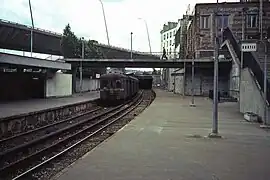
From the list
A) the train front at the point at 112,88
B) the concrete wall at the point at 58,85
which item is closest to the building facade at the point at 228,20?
the concrete wall at the point at 58,85

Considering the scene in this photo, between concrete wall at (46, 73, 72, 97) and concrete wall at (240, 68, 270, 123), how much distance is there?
22.7 m

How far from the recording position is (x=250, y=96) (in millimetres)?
24031

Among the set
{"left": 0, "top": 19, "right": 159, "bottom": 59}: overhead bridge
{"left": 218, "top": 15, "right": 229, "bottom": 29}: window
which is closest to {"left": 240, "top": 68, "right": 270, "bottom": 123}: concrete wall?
{"left": 218, "top": 15, "right": 229, "bottom": 29}: window

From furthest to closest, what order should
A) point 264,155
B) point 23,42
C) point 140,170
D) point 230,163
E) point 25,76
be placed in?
point 23,42, point 25,76, point 264,155, point 230,163, point 140,170

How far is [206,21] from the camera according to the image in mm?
67250

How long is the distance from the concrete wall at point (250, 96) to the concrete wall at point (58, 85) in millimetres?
22699

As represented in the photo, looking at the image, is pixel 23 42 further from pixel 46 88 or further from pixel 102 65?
pixel 46 88

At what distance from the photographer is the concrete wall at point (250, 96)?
21578 mm

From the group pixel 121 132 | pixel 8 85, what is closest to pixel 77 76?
pixel 8 85

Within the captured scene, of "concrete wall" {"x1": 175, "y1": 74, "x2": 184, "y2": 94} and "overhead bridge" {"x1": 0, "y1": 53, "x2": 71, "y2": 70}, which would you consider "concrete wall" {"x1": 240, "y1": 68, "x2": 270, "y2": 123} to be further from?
"concrete wall" {"x1": 175, "y1": 74, "x2": 184, "y2": 94}

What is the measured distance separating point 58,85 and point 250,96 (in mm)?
27423

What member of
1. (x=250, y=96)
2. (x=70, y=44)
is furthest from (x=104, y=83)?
(x=70, y=44)

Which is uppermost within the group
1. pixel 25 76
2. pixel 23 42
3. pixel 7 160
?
pixel 23 42

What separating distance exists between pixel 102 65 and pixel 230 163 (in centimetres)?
Result: 5129
